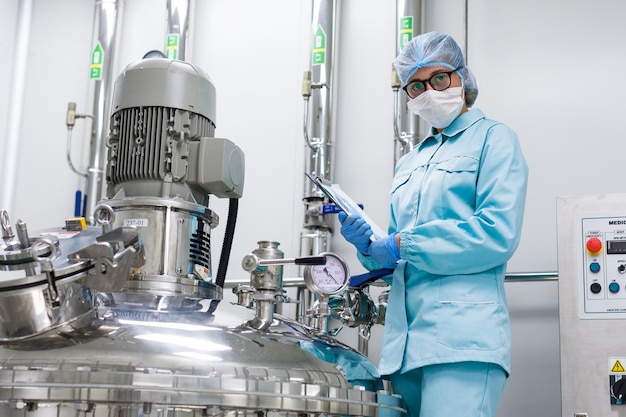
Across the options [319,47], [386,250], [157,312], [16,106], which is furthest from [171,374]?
[16,106]

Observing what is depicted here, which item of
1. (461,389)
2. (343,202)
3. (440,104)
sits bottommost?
(461,389)

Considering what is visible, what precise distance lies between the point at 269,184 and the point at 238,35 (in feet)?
2.01

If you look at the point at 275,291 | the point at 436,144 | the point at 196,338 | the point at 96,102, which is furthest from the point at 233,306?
the point at 96,102

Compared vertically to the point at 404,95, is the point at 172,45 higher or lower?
higher

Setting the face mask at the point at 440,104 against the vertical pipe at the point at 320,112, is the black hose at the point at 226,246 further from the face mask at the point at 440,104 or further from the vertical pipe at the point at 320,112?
the vertical pipe at the point at 320,112

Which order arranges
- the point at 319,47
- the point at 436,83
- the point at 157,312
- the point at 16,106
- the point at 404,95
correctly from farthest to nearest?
1. the point at 16,106
2. the point at 319,47
3. the point at 404,95
4. the point at 436,83
5. the point at 157,312

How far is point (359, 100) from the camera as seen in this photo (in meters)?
2.81

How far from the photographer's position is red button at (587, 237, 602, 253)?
2078 millimetres

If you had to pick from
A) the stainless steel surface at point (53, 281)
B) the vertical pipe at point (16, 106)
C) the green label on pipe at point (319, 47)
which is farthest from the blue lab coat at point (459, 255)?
the vertical pipe at point (16, 106)

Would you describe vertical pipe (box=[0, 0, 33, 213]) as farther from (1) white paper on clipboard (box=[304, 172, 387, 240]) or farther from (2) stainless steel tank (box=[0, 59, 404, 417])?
(1) white paper on clipboard (box=[304, 172, 387, 240])

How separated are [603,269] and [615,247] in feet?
0.21

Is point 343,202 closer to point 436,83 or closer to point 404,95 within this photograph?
point 436,83

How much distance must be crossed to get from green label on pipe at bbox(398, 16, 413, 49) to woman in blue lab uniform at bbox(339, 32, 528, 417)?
73 centimetres

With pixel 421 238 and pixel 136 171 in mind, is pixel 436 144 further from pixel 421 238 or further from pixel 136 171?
pixel 136 171
